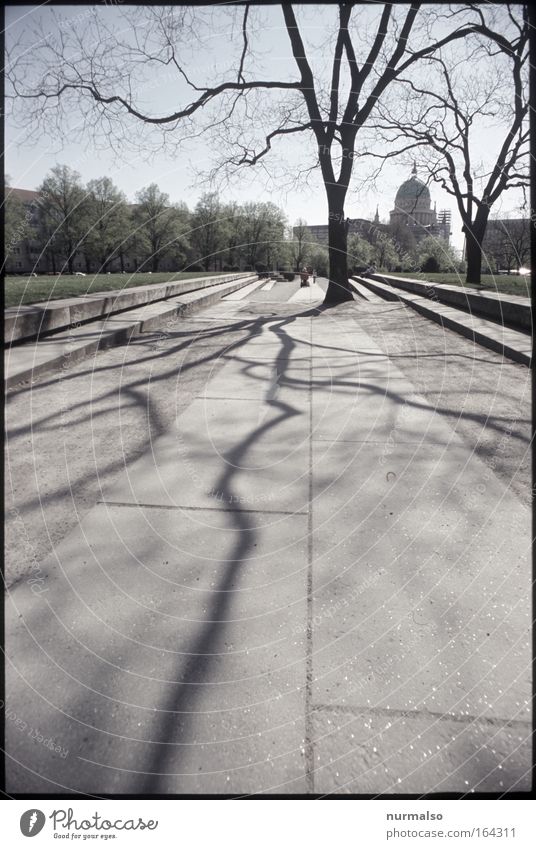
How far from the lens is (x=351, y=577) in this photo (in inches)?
98.4

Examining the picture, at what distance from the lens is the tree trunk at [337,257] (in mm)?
13859

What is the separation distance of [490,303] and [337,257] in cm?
552

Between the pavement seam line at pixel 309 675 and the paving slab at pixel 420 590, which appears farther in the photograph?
the paving slab at pixel 420 590

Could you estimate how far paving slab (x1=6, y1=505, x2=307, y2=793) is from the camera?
162cm

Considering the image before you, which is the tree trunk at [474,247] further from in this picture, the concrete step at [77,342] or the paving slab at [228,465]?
the paving slab at [228,465]

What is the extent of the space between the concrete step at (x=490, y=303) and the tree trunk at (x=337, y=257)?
125 inches

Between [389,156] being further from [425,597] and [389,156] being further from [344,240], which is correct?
[425,597]

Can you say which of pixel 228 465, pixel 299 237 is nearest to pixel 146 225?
pixel 299 237

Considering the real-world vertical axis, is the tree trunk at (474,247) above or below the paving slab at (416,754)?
above

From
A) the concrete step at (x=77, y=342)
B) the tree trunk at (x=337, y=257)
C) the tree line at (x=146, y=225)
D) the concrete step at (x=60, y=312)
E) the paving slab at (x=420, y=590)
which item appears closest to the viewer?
the paving slab at (x=420, y=590)

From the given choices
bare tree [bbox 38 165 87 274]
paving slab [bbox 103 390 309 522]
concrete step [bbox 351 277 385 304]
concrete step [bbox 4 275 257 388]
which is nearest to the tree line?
bare tree [bbox 38 165 87 274]

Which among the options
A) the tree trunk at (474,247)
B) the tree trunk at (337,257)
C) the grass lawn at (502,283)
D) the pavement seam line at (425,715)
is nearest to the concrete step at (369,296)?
the tree trunk at (337,257)

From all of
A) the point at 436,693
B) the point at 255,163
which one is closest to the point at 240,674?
the point at 436,693
